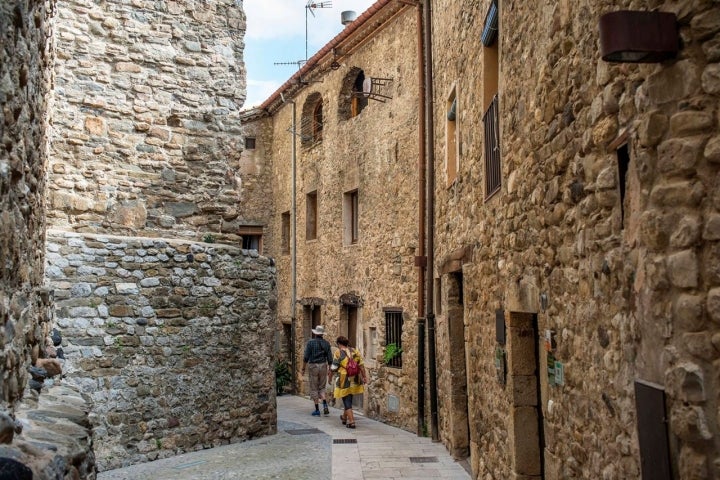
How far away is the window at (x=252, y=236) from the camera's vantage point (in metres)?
17.3

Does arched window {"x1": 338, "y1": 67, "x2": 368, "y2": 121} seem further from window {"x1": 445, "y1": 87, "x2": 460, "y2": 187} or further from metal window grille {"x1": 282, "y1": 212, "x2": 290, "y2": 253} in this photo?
window {"x1": 445, "y1": 87, "x2": 460, "y2": 187}

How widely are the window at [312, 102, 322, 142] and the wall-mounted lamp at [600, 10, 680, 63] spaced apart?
1261 centimetres

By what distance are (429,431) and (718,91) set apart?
8032 mm

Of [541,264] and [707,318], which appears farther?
[541,264]

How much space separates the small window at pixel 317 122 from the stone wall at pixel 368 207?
0.14 metres

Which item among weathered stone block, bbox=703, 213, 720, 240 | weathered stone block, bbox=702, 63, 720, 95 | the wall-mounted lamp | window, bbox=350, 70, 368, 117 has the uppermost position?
window, bbox=350, 70, 368, 117

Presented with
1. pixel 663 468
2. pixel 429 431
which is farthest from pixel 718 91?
pixel 429 431

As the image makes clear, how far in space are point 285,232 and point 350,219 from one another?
3563 millimetres

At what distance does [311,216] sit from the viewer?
1525 cm

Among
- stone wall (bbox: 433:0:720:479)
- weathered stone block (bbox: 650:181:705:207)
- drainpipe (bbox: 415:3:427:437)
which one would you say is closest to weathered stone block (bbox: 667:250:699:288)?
stone wall (bbox: 433:0:720:479)

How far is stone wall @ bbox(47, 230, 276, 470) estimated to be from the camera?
23.2 feet

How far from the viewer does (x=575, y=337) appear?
3.67 metres

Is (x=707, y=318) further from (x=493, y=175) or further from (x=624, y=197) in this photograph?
(x=493, y=175)

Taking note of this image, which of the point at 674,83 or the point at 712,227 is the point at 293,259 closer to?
the point at 674,83
